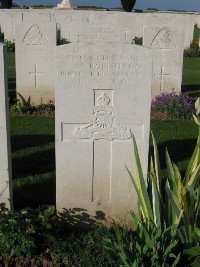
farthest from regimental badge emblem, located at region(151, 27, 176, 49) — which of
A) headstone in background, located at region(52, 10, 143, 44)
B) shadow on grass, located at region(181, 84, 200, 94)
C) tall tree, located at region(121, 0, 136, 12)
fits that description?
tall tree, located at region(121, 0, 136, 12)

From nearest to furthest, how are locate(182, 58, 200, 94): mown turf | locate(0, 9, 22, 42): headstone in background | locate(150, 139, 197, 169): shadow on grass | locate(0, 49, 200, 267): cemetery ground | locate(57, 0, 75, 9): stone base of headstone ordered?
locate(0, 49, 200, 267): cemetery ground → locate(150, 139, 197, 169): shadow on grass → locate(182, 58, 200, 94): mown turf → locate(0, 9, 22, 42): headstone in background → locate(57, 0, 75, 9): stone base of headstone

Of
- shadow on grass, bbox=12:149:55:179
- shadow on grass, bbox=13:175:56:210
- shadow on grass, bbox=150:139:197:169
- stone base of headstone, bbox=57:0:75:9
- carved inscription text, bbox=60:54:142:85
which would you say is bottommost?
shadow on grass, bbox=13:175:56:210

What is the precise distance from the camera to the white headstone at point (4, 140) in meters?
3.65

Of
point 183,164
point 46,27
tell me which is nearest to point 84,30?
point 46,27

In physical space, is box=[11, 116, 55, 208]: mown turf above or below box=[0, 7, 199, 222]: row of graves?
below

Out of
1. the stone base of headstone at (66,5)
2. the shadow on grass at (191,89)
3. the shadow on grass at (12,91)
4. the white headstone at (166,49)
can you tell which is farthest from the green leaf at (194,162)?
the stone base of headstone at (66,5)

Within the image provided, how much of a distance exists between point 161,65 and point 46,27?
94.6 inches

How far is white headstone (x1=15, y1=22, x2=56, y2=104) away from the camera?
8.30 meters

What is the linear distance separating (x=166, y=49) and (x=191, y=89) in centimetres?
286

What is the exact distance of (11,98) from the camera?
930cm

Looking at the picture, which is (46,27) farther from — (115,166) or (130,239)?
(130,239)

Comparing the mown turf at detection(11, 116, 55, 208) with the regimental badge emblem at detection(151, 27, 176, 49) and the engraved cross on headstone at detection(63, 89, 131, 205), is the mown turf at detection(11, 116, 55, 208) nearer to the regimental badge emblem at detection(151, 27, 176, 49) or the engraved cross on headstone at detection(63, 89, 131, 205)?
the engraved cross on headstone at detection(63, 89, 131, 205)

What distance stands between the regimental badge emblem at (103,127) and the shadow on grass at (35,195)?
1.14m

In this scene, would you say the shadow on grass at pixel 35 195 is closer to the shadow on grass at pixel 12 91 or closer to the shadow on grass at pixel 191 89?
the shadow on grass at pixel 12 91
